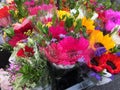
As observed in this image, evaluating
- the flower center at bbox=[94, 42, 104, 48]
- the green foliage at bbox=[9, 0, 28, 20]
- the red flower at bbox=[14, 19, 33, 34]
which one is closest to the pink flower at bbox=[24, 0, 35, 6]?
the green foliage at bbox=[9, 0, 28, 20]

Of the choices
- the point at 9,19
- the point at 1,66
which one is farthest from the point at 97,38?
the point at 1,66

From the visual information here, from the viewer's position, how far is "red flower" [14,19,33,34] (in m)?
1.38

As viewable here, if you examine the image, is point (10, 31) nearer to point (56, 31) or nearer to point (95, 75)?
point (56, 31)

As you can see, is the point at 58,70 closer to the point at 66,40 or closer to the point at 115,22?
the point at 66,40

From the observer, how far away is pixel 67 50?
4.08ft

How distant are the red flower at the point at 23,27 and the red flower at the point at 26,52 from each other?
11cm

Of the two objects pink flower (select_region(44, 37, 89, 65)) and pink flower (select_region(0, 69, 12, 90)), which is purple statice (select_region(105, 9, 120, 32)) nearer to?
pink flower (select_region(44, 37, 89, 65))

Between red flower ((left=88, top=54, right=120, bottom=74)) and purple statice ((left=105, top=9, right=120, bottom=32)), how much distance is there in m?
0.14

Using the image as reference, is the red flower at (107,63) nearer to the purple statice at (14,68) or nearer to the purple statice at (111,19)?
the purple statice at (111,19)

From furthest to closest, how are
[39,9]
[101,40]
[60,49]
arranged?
[39,9], [101,40], [60,49]

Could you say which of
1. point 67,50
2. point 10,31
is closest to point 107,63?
point 67,50

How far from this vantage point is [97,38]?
1314mm

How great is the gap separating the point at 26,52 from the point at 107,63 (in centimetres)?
29

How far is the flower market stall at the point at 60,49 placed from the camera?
124cm
